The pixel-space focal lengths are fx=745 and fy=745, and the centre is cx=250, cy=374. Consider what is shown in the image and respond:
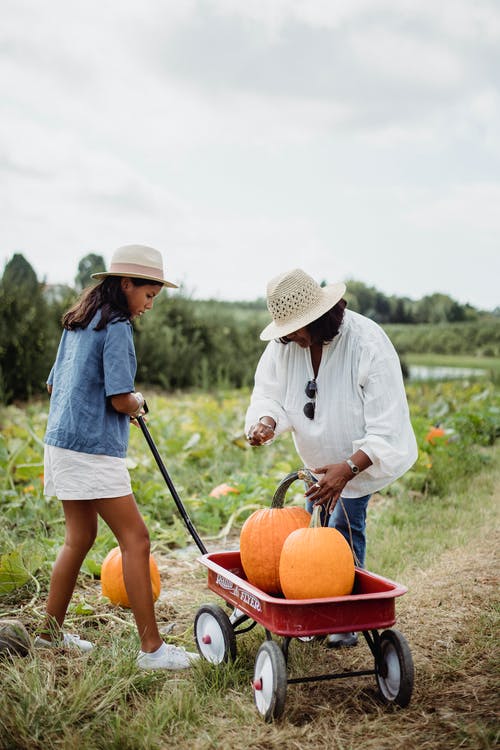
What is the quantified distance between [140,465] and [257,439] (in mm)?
3054

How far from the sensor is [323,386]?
3.36 meters

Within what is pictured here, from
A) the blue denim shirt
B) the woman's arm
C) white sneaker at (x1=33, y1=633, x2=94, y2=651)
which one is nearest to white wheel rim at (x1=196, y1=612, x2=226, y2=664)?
white sneaker at (x1=33, y1=633, x2=94, y2=651)

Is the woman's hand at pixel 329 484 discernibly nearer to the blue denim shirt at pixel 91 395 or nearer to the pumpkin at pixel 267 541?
the pumpkin at pixel 267 541

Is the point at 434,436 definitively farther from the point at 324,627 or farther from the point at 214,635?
the point at 324,627

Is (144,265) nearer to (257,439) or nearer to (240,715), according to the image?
(257,439)

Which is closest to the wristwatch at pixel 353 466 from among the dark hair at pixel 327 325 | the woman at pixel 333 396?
the woman at pixel 333 396

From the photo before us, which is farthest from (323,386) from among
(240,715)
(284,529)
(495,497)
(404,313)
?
(404,313)

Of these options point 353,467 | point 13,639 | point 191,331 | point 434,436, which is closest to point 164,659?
point 13,639

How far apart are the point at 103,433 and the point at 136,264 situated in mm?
743

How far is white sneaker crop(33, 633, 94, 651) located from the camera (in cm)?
327

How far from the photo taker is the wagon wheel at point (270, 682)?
2568 mm

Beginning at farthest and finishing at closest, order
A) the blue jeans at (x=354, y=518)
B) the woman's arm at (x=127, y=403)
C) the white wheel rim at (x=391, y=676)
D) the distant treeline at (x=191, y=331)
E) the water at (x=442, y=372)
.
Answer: the water at (x=442, y=372)
the distant treeline at (x=191, y=331)
the blue jeans at (x=354, y=518)
the woman's arm at (x=127, y=403)
the white wheel rim at (x=391, y=676)

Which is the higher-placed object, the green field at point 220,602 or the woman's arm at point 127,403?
the woman's arm at point 127,403

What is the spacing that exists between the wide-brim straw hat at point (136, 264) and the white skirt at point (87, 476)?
79 centimetres
